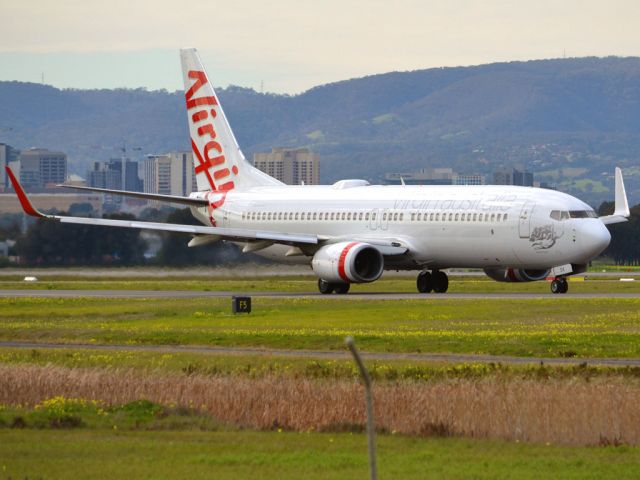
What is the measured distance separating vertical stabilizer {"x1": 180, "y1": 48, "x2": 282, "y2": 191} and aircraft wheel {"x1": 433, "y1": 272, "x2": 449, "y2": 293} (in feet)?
46.6

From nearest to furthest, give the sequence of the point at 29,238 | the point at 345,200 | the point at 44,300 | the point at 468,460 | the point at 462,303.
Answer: the point at 468,460 < the point at 462,303 < the point at 44,300 < the point at 345,200 < the point at 29,238

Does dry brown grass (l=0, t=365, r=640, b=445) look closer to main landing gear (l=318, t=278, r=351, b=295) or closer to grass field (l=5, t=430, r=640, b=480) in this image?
grass field (l=5, t=430, r=640, b=480)

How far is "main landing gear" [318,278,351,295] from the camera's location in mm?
67812

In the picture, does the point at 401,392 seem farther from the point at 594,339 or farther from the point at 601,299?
the point at 601,299

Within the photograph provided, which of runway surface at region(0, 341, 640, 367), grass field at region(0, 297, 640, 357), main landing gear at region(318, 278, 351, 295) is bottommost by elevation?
runway surface at region(0, 341, 640, 367)

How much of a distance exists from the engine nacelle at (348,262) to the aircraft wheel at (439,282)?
125 inches

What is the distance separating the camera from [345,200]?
72.3 m

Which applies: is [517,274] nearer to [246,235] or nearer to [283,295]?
[283,295]

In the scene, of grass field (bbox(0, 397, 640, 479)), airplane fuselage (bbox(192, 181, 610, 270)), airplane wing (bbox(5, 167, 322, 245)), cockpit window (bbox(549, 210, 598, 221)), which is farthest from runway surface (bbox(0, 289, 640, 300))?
grass field (bbox(0, 397, 640, 479))

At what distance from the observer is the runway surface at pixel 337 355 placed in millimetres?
36438

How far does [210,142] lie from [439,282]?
1815 cm

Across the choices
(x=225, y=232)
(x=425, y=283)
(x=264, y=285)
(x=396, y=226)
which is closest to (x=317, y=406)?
(x=396, y=226)

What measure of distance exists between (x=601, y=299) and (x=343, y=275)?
11.7 m

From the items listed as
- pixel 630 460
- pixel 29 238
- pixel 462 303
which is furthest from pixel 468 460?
pixel 29 238
